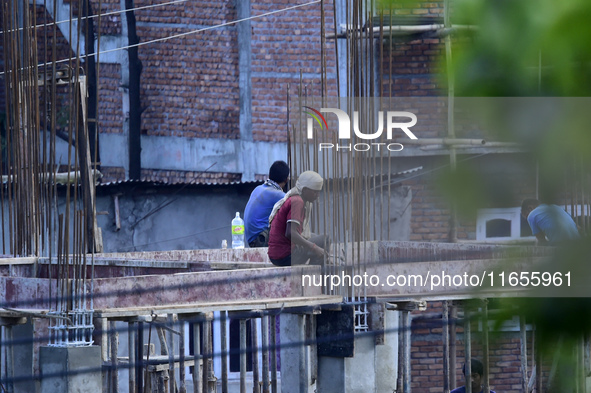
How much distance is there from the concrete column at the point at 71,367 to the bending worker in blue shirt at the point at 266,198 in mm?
3407

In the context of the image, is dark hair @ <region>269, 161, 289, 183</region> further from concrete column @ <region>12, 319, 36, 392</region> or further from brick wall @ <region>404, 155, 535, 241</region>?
brick wall @ <region>404, 155, 535, 241</region>

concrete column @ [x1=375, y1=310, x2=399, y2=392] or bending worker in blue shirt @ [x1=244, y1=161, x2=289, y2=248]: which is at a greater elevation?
bending worker in blue shirt @ [x1=244, y1=161, x2=289, y2=248]

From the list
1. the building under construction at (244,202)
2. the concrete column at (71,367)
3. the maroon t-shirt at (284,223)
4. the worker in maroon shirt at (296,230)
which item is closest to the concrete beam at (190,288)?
the building under construction at (244,202)

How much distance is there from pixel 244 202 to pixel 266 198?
11.5ft

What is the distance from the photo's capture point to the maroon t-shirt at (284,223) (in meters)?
6.91

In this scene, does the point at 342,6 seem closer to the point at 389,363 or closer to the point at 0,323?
the point at 389,363

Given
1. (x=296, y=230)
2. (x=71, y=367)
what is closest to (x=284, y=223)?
(x=296, y=230)

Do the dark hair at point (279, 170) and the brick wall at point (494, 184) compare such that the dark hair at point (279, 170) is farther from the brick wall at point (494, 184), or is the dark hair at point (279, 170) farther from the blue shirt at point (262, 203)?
the brick wall at point (494, 184)

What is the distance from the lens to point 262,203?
27.7ft

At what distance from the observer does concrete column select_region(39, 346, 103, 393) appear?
511cm

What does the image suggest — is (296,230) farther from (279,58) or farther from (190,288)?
(279,58)

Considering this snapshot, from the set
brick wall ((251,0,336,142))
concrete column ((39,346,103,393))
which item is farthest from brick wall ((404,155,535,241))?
brick wall ((251,0,336,142))

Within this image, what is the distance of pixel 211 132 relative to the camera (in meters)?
13.5

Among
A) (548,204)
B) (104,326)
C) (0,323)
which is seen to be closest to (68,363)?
(104,326)
